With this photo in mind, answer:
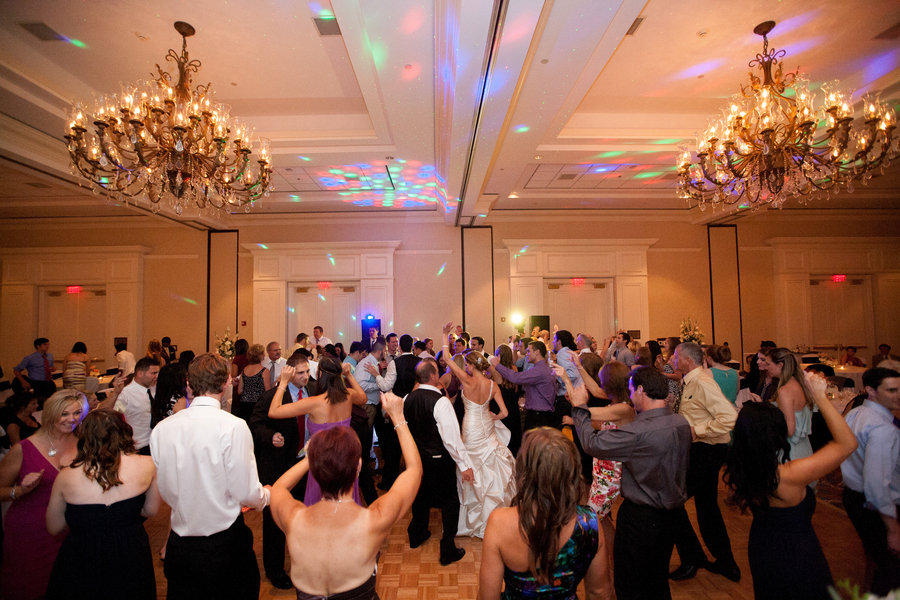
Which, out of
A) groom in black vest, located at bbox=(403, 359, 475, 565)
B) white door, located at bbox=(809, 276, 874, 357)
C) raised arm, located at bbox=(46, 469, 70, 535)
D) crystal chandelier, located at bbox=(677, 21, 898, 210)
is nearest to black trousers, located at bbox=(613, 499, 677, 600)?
groom in black vest, located at bbox=(403, 359, 475, 565)

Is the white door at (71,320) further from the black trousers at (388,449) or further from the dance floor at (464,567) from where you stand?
the black trousers at (388,449)

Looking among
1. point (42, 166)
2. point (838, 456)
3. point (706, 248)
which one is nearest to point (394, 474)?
point (838, 456)

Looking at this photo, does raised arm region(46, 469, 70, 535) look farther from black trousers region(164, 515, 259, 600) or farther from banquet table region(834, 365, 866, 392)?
banquet table region(834, 365, 866, 392)

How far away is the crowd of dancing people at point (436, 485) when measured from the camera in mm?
1604

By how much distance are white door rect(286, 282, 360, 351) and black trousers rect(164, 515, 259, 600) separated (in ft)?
28.0

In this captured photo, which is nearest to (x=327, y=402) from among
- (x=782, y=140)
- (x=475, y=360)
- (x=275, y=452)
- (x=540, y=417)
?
(x=275, y=452)

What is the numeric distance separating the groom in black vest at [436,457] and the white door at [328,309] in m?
7.10

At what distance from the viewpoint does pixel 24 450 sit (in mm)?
2316

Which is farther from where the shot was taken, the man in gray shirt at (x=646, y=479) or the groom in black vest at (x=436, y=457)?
the groom in black vest at (x=436, y=457)

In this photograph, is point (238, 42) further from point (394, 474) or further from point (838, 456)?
point (838, 456)

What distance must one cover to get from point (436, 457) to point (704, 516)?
204 centimetres

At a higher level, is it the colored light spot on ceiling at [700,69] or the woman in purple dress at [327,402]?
the colored light spot on ceiling at [700,69]

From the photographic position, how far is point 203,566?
6.80 ft

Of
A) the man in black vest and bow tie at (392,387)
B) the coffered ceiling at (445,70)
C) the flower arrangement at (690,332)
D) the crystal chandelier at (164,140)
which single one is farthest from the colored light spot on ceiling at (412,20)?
the flower arrangement at (690,332)
